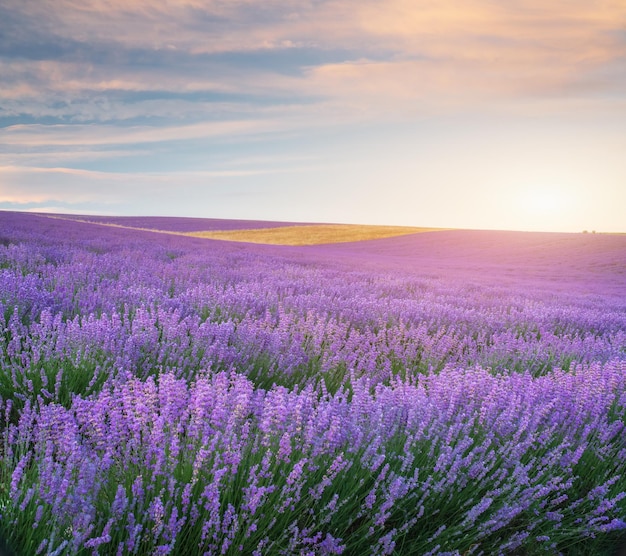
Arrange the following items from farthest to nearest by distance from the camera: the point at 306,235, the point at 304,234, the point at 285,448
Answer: the point at 304,234, the point at 306,235, the point at 285,448

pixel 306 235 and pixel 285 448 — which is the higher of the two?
pixel 306 235

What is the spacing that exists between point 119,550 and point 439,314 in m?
4.89

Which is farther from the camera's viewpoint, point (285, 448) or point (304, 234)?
point (304, 234)

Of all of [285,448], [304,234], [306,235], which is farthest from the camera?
[304,234]

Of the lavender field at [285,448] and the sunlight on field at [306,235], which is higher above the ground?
the sunlight on field at [306,235]

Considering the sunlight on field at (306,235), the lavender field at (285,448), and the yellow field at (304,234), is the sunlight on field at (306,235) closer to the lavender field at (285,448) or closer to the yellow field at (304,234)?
the yellow field at (304,234)

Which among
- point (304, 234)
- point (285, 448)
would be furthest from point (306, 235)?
A: point (285, 448)

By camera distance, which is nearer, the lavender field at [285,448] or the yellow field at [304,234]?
the lavender field at [285,448]

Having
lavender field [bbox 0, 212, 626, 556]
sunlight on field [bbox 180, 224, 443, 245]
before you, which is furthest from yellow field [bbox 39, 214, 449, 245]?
lavender field [bbox 0, 212, 626, 556]

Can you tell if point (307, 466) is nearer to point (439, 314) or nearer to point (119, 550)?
point (119, 550)

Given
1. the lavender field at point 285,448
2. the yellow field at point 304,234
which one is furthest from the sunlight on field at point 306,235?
the lavender field at point 285,448

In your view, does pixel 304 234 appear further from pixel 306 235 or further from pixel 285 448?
pixel 285 448

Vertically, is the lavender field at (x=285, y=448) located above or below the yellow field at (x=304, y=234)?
below

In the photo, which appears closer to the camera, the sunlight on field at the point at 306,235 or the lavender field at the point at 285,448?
the lavender field at the point at 285,448
